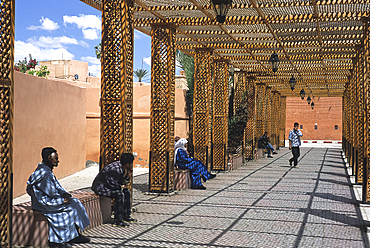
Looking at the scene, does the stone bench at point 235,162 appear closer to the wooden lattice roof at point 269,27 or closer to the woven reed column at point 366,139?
the wooden lattice roof at point 269,27

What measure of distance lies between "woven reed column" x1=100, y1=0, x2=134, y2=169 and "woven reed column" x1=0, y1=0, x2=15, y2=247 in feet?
6.80

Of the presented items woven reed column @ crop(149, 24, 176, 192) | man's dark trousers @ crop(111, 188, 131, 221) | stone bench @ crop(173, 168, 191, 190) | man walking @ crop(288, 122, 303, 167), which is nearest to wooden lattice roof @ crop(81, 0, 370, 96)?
woven reed column @ crop(149, 24, 176, 192)

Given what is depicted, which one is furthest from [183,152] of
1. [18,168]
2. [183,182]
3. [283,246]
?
[283,246]

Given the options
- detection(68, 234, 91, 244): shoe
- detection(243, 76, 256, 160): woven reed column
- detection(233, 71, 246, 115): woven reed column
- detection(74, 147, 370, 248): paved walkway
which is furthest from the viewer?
detection(243, 76, 256, 160): woven reed column

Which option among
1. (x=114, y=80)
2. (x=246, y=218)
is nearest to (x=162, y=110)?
(x=114, y=80)

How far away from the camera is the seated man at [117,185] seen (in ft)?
20.3

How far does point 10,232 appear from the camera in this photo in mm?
4754

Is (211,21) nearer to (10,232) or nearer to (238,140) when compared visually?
(10,232)

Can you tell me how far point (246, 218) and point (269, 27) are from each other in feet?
14.9

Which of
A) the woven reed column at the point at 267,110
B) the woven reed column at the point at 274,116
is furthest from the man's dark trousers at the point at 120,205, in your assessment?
the woven reed column at the point at 274,116

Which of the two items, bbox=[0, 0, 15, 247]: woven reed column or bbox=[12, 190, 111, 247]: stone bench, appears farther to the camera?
bbox=[12, 190, 111, 247]: stone bench

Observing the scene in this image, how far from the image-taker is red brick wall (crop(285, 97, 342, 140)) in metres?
43.8

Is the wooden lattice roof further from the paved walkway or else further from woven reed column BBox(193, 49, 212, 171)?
the paved walkway

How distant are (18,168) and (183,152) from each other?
137 inches
